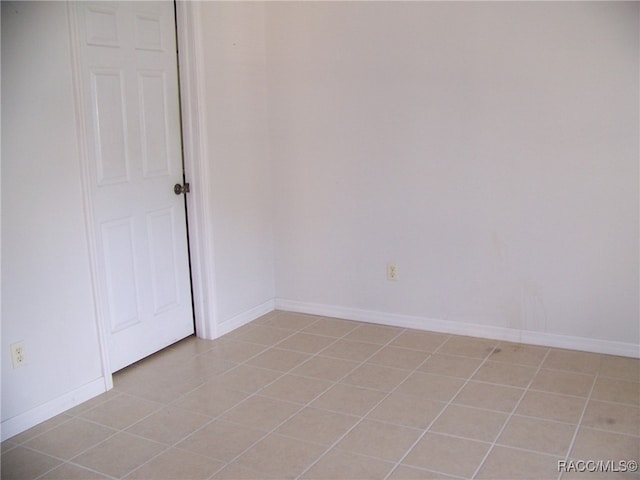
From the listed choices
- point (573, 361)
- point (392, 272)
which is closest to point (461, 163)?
point (392, 272)

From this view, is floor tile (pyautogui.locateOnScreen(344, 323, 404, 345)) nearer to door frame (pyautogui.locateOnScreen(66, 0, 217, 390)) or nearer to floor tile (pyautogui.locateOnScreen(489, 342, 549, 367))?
floor tile (pyautogui.locateOnScreen(489, 342, 549, 367))

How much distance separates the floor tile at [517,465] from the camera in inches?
91.8

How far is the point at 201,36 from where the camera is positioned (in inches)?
140

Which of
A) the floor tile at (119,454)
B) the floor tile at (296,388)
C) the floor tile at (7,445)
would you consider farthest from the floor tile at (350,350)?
the floor tile at (7,445)

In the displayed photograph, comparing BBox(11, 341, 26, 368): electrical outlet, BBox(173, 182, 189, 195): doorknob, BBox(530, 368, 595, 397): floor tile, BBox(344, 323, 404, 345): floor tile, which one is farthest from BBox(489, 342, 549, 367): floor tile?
BBox(11, 341, 26, 368): electrical outlet

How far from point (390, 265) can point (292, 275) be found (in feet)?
2.32

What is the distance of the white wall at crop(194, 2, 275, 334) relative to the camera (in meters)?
3.69

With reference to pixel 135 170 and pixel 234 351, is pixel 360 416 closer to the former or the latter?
pixel 234 351

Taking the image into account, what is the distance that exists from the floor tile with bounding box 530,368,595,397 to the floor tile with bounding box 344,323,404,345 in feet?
2.96

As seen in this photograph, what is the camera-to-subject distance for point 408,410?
2865 mm

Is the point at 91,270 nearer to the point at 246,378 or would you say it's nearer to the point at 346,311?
the point at 246,378

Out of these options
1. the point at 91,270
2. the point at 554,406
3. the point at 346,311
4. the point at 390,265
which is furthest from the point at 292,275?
the point at 554,406

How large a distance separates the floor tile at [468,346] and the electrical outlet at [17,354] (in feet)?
6.81

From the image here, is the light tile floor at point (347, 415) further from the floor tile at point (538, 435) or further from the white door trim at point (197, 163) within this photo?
the white door trim at point (197, 163)
